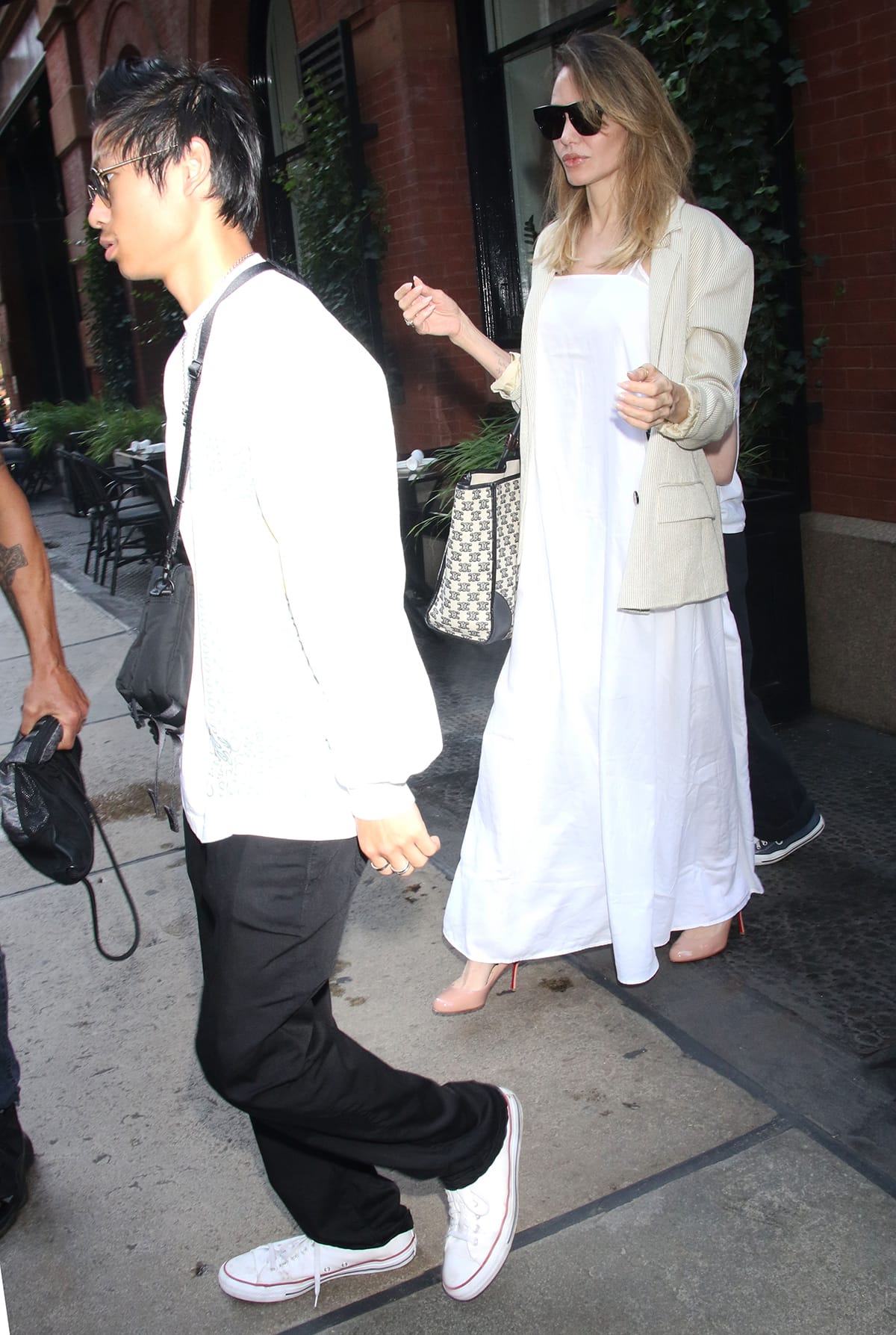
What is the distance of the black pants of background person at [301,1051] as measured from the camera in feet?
6.52

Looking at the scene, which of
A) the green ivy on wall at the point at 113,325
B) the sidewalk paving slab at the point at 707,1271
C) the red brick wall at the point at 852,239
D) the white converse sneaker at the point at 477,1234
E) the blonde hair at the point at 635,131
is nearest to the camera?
the sidewalk paving slab at the point at 707,1271

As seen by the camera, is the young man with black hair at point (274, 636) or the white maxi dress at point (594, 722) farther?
the white maxi dress at point (594, 722)

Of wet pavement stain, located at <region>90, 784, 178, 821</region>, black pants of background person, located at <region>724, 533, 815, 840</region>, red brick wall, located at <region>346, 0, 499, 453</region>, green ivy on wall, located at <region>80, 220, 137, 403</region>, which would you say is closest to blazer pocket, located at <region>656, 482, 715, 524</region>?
black pants of background person, located at <region>724, 533, 815, 840</region>

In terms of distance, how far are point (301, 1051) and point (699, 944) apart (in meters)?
1.60

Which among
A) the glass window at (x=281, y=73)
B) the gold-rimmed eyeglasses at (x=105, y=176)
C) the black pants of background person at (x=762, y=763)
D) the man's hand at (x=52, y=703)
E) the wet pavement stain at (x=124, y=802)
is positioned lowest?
the wet pavement stain at (x=124, y=802)

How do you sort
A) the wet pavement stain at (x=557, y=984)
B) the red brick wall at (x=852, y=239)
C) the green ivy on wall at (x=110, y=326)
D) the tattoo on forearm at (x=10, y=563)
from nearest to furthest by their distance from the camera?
the tattoo on forearm at (x=10, y=563), the wet pavement stain at (x=557, y=984), the red brick wall at (x=852, y=239), the green ivy on wall at (x=110, y=326)

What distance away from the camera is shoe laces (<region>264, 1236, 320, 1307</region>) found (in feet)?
7.84

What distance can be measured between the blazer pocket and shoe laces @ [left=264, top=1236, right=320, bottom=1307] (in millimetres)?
1629

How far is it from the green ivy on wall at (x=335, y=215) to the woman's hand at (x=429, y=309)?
5214 mm

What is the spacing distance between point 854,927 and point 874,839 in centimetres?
60

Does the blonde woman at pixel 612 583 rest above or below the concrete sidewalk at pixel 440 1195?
above

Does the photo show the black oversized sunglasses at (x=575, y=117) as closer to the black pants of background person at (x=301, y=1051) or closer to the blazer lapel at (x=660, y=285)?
the blazer lapel at (x=660, y=285)

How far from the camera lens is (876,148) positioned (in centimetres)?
459

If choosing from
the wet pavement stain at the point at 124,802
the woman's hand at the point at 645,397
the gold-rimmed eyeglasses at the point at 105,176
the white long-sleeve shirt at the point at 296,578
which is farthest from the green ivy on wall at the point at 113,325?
the white long-sleeve shirt at the point at 296,578
